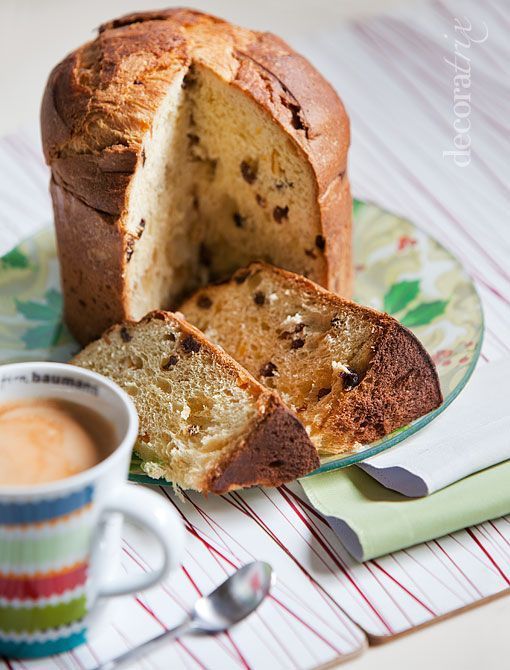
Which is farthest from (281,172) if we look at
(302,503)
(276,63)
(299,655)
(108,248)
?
(299,655)

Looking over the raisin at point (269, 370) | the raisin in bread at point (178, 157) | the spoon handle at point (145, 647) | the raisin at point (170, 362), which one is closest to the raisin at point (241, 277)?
the raisin in bread at point (178, 157)

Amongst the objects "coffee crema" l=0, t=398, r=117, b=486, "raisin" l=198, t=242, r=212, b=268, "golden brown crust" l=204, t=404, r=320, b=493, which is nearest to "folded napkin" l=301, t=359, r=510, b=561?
"golden brown crust" l=204, t=404, r=320, b=493

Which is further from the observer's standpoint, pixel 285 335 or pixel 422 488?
pixel 285 335

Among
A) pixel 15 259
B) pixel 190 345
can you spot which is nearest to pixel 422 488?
pixel 190 345

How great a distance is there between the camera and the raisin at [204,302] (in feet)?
10.4

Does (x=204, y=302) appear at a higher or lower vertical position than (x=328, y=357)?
lower

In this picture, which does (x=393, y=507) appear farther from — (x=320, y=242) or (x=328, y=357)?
(x=320, y=242)

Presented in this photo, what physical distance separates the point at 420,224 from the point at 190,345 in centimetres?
153

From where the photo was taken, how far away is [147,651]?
2158 millimetres

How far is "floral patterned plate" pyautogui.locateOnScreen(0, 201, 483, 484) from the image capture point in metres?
3.15

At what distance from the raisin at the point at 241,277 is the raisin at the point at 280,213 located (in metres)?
0.19

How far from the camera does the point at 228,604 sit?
2293mm

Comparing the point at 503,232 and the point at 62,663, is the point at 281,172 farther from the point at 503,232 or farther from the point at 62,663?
the point at 62,663

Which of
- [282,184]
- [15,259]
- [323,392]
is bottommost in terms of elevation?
[15,259]
